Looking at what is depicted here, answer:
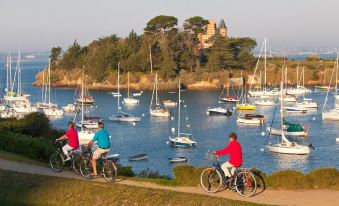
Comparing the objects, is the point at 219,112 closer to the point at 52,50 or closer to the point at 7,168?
the point at 7,168

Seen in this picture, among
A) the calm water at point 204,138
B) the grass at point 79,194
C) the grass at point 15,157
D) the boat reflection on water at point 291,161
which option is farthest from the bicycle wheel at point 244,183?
the boat reflection on water at point 291,161

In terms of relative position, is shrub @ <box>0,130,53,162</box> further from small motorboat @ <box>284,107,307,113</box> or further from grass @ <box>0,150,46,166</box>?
small motorboat @ <box>284,107,307,113</box>

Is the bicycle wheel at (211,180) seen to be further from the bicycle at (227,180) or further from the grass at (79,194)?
the grass at (79,194)

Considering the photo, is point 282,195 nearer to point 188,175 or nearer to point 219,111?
point 188,175

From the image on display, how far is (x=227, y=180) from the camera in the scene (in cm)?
1577

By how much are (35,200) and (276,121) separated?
60.3 meters

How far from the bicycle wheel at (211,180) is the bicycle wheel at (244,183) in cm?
50

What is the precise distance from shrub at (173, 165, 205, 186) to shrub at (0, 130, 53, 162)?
6.54 m

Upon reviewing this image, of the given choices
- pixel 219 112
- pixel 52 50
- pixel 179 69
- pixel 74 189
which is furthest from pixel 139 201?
pixel 52 50

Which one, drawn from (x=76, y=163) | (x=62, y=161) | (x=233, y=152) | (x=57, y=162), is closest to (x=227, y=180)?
(x=233, y=152)

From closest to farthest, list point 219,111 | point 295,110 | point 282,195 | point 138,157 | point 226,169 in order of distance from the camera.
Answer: point 226,169 → point 282,195 → point 138,157 → point 219,111 → point 295,110

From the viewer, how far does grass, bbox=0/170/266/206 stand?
14916 mm

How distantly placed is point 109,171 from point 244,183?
396 cm

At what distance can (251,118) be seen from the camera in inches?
2798
